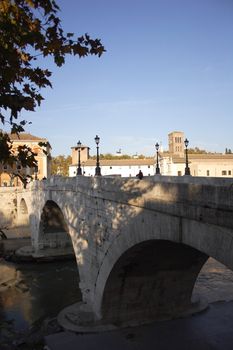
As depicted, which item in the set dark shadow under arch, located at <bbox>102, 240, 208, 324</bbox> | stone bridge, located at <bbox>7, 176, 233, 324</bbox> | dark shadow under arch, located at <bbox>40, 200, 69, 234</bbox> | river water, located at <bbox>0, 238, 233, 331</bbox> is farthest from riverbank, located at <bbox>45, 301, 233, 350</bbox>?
dark shadow under arch, located at <bbox>40, 200, 69, 234</bbox>

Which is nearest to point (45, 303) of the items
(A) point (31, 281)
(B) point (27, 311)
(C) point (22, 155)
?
(B) point (27, 311)

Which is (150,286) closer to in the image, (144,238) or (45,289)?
(144,238)

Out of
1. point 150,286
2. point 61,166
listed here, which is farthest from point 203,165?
point 61,166

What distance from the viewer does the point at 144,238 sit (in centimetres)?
1141

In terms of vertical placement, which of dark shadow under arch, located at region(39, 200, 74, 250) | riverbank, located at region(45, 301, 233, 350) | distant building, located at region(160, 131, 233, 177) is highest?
distant building, located at region(160, 131, 233, 177)

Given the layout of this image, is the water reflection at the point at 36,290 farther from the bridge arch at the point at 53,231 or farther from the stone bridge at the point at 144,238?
the stone bridge at the point at 144,238

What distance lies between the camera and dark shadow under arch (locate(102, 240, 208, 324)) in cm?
1441

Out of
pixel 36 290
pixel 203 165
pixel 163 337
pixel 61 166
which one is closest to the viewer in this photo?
pixel 163 337

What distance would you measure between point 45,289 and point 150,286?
1104 cm

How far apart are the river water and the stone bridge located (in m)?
3.47

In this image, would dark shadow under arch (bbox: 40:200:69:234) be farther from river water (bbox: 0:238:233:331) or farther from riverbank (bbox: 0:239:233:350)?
riverbank (bbox: 0:239:233:350)

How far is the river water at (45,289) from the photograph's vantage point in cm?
2003

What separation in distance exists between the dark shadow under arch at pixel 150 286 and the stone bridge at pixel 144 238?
3cm

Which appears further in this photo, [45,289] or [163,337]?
[45,289]
